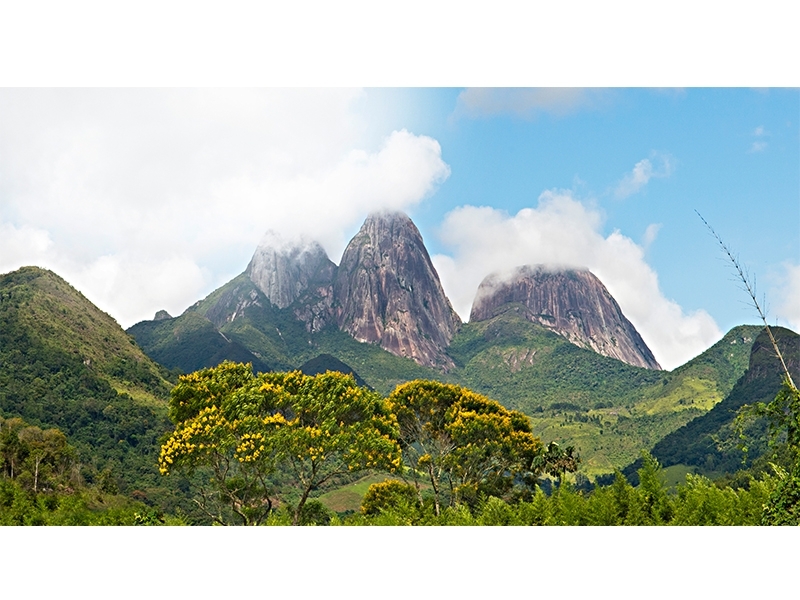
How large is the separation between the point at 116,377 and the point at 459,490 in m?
56.7

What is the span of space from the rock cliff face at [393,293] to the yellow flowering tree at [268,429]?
124 m

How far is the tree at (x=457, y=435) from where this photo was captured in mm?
20594

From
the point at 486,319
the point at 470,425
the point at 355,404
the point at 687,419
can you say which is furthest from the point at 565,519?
the point at 486,319

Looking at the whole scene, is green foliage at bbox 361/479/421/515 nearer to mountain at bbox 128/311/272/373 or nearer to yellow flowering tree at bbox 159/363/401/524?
yellow flowering tree at bbox 159/363/401/524

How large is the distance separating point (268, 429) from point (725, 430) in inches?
2837

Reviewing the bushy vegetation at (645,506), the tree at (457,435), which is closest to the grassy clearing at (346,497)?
the tree at (457,435)

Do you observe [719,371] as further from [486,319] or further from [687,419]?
[486,319]

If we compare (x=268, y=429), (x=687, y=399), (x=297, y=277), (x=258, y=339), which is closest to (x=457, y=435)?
(x=268, y=429)

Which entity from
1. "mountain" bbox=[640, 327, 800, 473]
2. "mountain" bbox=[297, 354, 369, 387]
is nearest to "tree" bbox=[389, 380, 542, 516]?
"mountain" bbox=[640, 327, 800, 473]

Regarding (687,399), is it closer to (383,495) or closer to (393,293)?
(393,293)

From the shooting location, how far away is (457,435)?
67.4ft

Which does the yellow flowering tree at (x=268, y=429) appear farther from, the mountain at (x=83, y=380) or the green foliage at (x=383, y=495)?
the mountain at (x=83, y=380)

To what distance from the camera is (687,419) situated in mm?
88312
